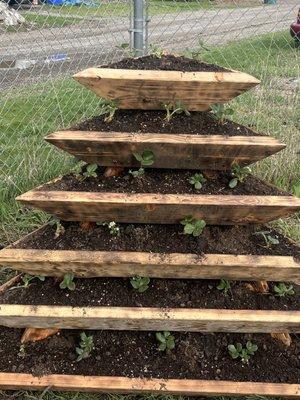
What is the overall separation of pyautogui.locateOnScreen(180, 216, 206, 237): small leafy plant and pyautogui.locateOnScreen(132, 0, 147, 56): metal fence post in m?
1.18

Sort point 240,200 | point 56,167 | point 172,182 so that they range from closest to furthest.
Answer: point 240,200 → point 172,182 → point 56,167

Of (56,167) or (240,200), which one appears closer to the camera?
(240,200)

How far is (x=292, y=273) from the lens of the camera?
7.02 feet

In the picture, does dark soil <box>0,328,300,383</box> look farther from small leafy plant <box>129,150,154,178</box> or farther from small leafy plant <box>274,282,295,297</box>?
small leafy plant <box>129,150,154,178</box>

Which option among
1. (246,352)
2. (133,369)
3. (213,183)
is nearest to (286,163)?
(213,183)

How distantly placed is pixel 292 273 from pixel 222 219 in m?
0.43

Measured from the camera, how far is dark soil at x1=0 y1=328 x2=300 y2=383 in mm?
2150

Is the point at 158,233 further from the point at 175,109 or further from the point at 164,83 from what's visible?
the point at 164,83

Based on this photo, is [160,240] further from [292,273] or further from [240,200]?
[292,273]

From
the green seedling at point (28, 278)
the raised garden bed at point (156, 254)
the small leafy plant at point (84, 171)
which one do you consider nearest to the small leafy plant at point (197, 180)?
the raised garden bed at point (156, 254)

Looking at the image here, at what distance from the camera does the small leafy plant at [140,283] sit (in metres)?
2.15

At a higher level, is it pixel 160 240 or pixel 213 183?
pixel 213 183

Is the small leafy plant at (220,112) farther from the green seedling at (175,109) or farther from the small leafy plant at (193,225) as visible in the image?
the small leafy plant at (193,225)

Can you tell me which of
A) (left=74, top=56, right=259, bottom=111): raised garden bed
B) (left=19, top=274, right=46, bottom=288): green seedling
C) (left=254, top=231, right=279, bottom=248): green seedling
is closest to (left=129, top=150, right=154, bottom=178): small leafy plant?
(left=74, top=56, right=259, bottom=111): raised garden bed
